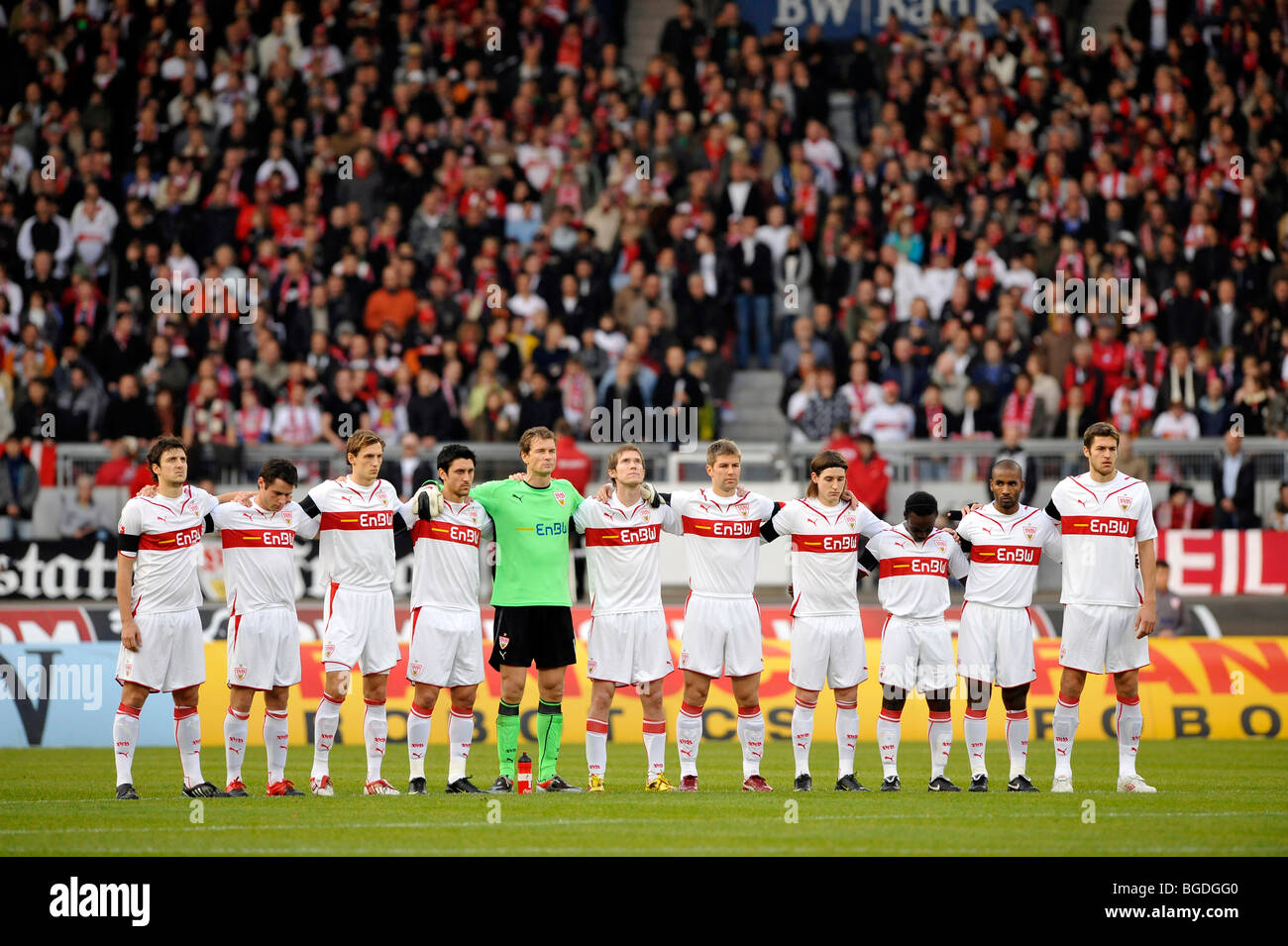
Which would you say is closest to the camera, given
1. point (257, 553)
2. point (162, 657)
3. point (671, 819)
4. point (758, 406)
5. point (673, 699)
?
point (671, 819)

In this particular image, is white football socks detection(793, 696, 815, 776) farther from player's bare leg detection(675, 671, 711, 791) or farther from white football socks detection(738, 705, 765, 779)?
player's bare leg detection(675, 671, 711, 791)

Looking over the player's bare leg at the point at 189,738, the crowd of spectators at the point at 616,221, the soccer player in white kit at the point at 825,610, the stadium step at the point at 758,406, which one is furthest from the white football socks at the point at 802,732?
the stadium step at the point at 758,406

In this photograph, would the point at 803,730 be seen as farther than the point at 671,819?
Yes

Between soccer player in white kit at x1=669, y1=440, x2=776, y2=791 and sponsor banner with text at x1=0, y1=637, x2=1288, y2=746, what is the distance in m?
5.35

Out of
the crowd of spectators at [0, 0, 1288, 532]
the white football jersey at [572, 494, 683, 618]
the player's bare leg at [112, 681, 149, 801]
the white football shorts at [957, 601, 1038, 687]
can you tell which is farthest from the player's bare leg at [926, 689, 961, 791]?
the crowd of spectators at [0, 0, 1288, 532]

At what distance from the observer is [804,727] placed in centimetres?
1358

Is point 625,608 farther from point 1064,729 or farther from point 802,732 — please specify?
point 1064,729

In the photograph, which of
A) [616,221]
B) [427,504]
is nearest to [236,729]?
[427,504]

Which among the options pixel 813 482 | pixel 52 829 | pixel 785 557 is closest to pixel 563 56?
pixel 785 557

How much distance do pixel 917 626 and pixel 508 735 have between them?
3229 millimetres

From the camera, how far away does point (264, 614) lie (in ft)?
43.8

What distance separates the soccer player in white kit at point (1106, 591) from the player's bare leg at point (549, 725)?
370cm

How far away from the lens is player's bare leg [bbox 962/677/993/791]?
1348cm

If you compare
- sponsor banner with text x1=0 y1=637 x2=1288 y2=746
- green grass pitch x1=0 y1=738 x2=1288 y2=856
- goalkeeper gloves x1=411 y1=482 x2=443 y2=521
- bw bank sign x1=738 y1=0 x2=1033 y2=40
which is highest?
bw bank sign x1=738 y1=0 x2=1033 y2=40
